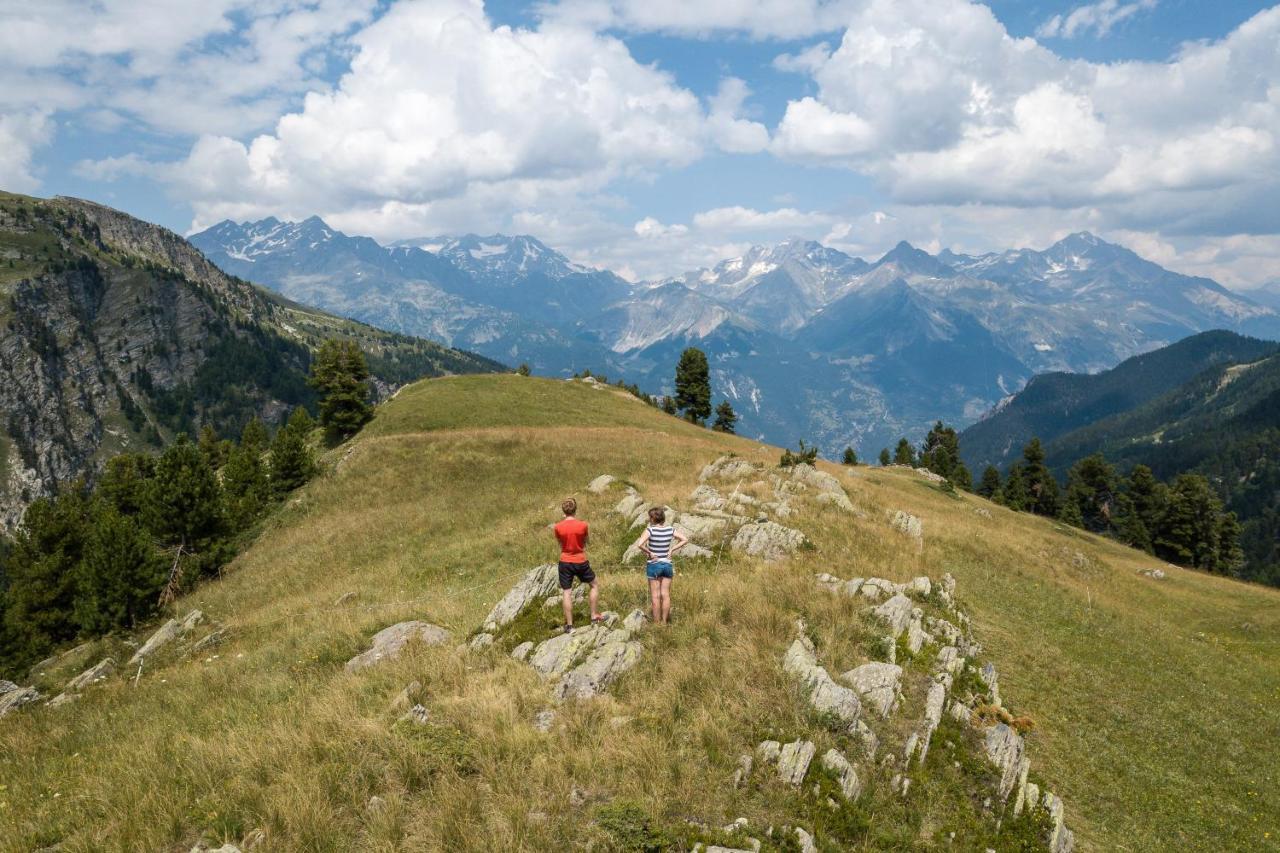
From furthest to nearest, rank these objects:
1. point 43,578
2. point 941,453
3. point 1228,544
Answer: point 941,453, point 1228,544, point 43,578

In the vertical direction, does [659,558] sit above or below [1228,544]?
above

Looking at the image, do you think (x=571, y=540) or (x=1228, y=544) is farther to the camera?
(x=1228, y=544)

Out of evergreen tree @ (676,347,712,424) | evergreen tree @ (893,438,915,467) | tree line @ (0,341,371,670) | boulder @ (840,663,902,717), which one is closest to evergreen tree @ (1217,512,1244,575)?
evergreen tree @ (893,438,915,467)

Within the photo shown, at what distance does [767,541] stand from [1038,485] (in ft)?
326

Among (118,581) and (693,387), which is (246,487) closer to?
(118,581)

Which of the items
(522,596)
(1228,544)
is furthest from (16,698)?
(1228,544)

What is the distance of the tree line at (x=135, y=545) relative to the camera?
30.7 meters

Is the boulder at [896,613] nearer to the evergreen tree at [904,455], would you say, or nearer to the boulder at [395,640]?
the boulder at [395,640]

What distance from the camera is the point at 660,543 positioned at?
13414mm

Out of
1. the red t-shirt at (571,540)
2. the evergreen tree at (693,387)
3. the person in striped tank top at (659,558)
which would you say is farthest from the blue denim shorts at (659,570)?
the evergreen tree at (693,387)

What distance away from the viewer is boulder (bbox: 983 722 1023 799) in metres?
10.3

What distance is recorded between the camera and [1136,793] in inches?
498

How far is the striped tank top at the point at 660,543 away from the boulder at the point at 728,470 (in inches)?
816

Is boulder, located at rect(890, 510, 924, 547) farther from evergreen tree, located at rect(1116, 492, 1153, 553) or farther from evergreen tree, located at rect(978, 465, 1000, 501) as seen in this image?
evergreen tree, located at rect(978, 465, 1000, 501)
